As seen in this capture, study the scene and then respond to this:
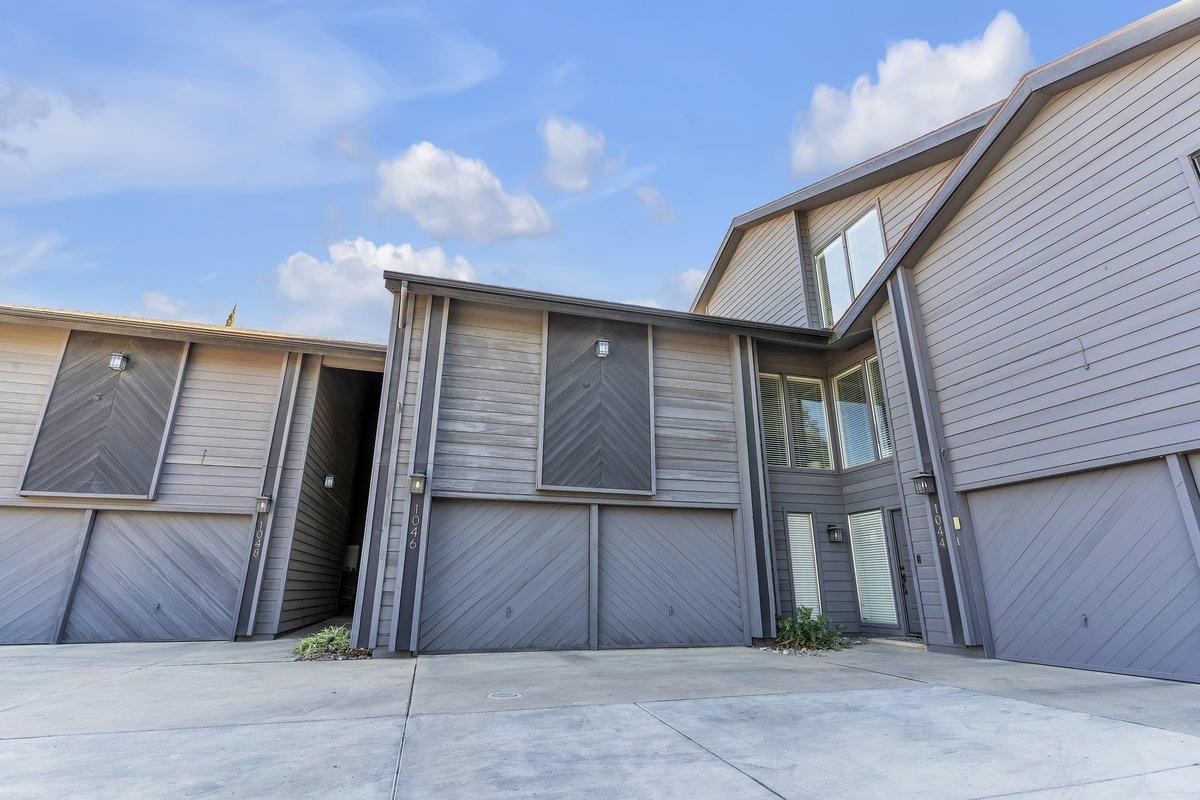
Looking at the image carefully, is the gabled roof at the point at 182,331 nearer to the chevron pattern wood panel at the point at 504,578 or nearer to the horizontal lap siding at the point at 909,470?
the chevron pattern wood panel at the point at 504,578

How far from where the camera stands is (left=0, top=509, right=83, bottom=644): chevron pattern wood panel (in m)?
6.94

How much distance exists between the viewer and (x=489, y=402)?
7164 mm

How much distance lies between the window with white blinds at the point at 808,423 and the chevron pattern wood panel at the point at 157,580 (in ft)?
27.7

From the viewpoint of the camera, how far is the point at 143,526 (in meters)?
7.46

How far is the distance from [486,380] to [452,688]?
12.6 feet

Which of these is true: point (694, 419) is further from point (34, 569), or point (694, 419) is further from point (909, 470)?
point (34, 569)

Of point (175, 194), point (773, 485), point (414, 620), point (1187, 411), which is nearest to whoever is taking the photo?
point (1187, 411)

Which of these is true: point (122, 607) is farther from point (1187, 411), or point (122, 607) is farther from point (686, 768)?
point (1187, 411)

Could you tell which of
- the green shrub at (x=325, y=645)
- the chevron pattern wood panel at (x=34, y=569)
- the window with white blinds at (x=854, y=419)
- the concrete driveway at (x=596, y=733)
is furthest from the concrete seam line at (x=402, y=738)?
the window with white blinds at (x=854, y=419)

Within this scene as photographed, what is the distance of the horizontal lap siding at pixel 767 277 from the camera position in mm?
10086

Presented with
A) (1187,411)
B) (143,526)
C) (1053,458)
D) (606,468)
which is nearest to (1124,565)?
(1053,458)

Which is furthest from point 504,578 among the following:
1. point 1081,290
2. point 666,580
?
point 1081,290

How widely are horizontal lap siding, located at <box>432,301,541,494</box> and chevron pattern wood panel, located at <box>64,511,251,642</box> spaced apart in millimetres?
3640

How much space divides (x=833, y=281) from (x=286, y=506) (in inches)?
372
